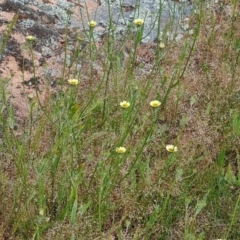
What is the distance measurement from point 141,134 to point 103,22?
116cm

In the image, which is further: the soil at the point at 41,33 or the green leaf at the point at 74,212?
the soil at the point at 41,33

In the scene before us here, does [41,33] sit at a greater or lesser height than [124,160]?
greater

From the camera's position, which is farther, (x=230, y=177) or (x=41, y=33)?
(x=41, y=33)

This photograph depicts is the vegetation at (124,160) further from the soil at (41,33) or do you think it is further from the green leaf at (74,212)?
the soil at (41,33)

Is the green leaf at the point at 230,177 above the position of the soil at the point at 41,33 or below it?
below

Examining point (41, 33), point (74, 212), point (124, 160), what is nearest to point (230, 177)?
point (124, 160)

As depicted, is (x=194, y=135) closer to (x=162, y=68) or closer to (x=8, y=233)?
(x=162, y=68)

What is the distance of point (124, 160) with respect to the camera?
8.79 feet

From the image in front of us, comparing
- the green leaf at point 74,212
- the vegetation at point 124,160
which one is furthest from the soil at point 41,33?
the green leaf at point 74,212

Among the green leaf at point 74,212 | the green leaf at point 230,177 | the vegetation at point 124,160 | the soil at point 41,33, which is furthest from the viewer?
the soil at point 41,33

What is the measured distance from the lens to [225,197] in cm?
268

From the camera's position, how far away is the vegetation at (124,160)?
241 centimetres

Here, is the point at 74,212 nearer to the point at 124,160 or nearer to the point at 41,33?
the point at 124,160

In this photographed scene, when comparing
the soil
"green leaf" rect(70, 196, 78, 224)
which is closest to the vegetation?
"green leaf" rect(70, 196, 78, 224)
